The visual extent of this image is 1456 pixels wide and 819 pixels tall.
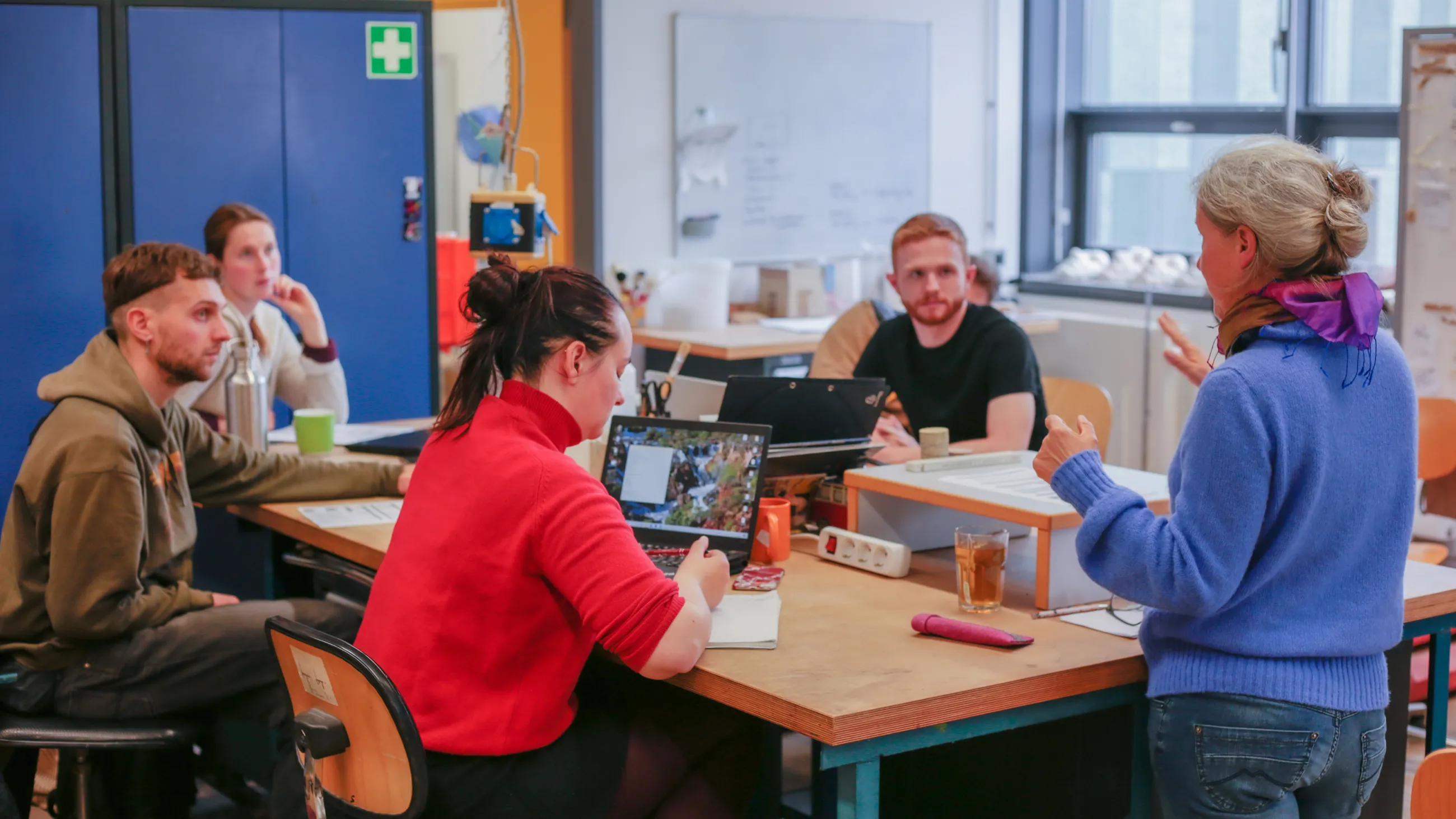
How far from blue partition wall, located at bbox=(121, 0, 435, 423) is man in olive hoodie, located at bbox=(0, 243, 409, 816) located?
1.54m

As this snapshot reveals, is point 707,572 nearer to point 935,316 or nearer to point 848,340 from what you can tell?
point 935,316

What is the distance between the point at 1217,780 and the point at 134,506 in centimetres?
167

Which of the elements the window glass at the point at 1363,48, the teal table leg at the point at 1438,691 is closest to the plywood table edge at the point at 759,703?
the teal table leg at the point at 1438,691

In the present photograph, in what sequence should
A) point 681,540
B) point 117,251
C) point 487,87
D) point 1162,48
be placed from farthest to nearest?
point 487,87 → point 1162,48 → point 117,251 → point 681,540

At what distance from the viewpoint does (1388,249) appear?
215 inches

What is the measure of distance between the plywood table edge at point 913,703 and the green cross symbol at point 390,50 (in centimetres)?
286

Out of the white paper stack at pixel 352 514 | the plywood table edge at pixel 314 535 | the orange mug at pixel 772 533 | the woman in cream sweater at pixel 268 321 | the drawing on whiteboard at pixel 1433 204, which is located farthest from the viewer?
the drawing on whiteboard at pixel 1433 204

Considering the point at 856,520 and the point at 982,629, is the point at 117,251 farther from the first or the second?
the point at 982,629

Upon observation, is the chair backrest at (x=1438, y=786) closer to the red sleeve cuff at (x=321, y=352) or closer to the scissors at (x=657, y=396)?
the scissors at (x=657, y=396)

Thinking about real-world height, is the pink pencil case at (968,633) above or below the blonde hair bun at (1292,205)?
below

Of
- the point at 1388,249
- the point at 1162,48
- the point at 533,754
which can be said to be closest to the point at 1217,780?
the point at 533,754

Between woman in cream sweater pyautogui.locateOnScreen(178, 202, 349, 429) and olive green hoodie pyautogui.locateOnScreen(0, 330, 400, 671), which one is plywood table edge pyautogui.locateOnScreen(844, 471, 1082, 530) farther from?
woman in cream sweater pyautogui.locateOnScreen(178, 202, 349, 429)

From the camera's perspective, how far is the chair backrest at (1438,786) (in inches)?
56.1

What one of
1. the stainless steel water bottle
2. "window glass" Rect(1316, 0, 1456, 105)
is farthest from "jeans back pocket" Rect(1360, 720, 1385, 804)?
"window glass" Rect(1316, 0, 1456, 105)
